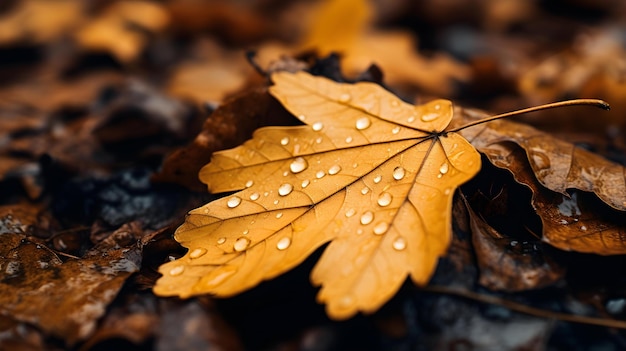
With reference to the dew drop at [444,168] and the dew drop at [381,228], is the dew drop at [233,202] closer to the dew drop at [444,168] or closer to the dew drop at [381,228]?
the dew drop at [381,228]

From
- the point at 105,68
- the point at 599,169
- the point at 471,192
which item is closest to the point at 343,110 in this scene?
the point at 471,192

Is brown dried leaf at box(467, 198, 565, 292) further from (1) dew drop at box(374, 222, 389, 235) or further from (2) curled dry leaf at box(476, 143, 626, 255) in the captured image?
(1) dew drop at box(374, 222, 389, 235)

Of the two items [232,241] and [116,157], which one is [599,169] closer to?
[232,241]

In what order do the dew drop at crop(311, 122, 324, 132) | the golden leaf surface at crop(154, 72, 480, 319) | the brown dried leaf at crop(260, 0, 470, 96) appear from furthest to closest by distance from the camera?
1. the brown dried leaf at crop(260, 0, 470, 96)
2. the dew drop at crop(311, 122, 324, 132)
3. the golden leaf surface at crop(154, 72, 480, 319)

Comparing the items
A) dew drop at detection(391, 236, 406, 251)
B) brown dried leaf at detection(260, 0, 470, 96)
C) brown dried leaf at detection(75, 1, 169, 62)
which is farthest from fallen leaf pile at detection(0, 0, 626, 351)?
brown dried leaf at detection(75, 1, 169, 62)

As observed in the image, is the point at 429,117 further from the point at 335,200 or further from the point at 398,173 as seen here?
the point at 335,200

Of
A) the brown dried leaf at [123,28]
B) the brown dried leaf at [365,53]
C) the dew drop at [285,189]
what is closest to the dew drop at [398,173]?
the dew drop at [285,189]

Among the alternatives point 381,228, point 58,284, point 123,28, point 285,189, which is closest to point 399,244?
point 381,228
